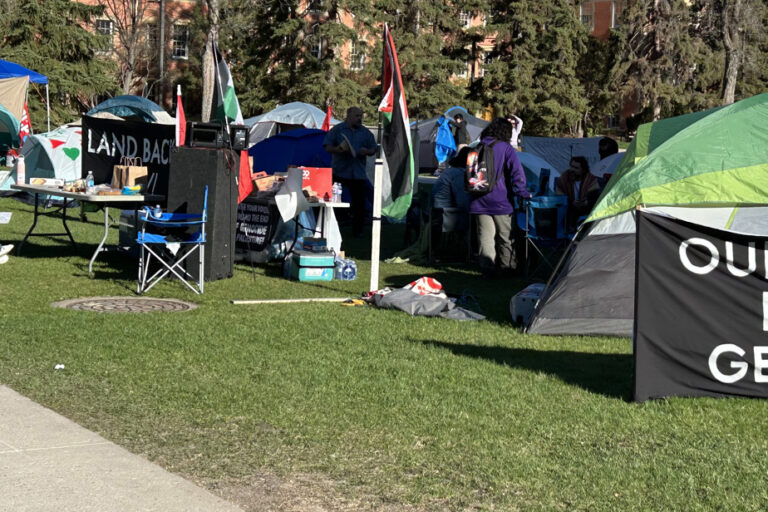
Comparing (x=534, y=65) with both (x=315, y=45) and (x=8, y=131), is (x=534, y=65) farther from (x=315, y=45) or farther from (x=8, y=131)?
(x=8, y=131)

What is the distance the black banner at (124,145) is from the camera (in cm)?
1259

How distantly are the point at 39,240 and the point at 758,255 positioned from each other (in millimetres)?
11191

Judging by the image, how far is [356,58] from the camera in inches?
1751

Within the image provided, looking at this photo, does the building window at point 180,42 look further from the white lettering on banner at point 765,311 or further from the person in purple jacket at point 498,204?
the white lettering on banner at point 765,311

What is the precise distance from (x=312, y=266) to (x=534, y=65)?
121 ft

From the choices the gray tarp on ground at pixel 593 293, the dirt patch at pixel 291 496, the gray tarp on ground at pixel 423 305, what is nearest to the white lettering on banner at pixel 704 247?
the gray tarp on ground at pixel 593 293

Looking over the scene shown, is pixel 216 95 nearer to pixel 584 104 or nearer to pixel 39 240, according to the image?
pixel 39 240

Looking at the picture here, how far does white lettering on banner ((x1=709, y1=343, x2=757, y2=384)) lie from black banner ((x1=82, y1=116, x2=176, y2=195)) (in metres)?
7.31

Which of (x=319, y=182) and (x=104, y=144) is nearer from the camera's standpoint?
(x=319, y=182)

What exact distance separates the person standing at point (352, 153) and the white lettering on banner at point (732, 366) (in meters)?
9.83

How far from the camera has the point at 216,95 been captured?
12.4m

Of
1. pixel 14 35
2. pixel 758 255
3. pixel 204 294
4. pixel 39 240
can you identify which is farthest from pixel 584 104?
pixel 758 255

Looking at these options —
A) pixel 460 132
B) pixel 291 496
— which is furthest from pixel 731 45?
pixel 291 496

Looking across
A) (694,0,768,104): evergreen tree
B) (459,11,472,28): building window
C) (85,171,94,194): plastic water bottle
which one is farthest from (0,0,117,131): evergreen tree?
(85,171,94,194): plastic water bottle
